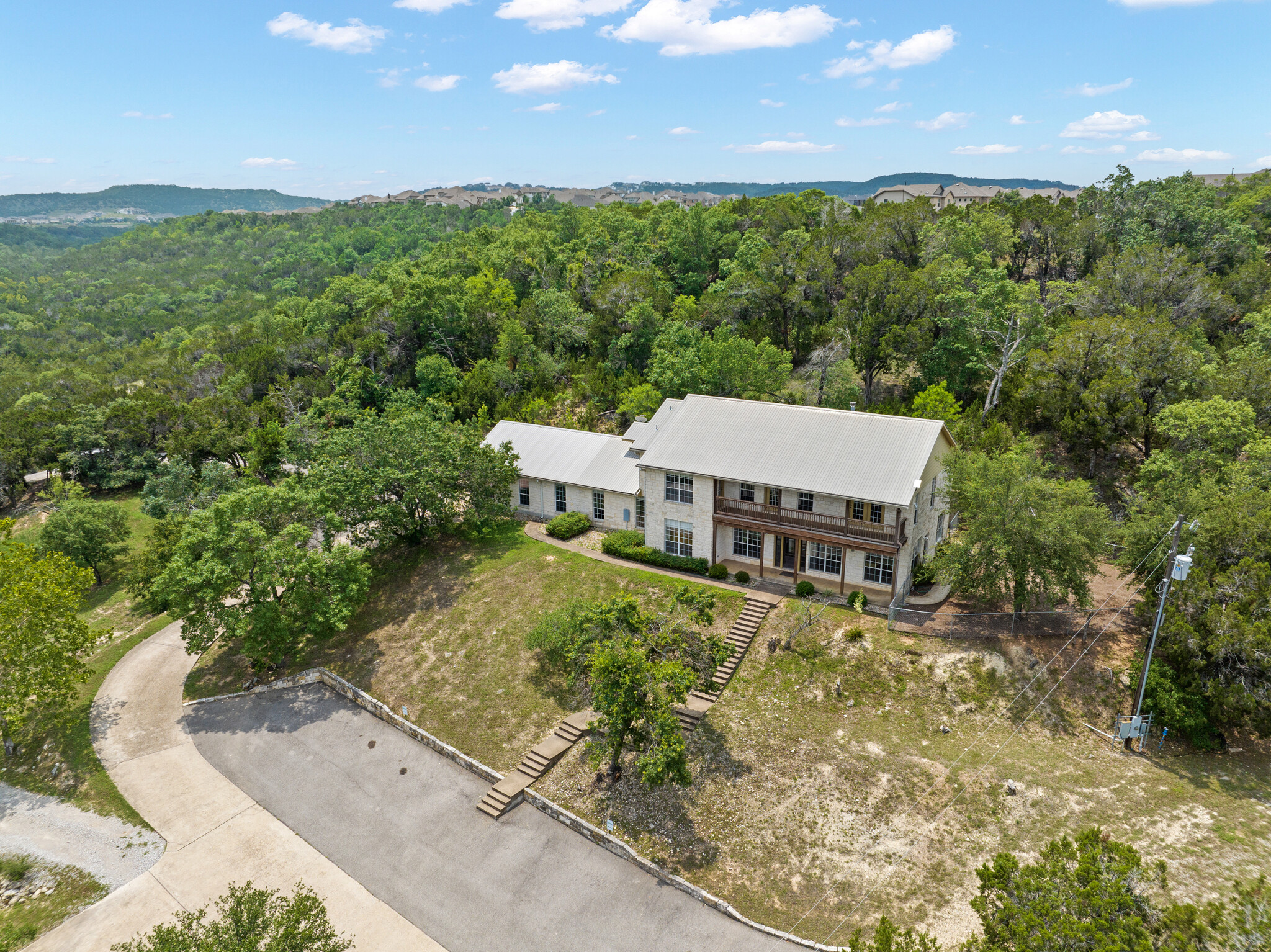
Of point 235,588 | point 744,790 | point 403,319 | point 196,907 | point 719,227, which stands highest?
point 719,227

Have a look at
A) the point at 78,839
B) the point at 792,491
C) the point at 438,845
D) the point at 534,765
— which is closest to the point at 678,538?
the point at 792,491

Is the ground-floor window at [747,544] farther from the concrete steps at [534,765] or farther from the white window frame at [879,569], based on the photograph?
the concrete steps at [534,765]

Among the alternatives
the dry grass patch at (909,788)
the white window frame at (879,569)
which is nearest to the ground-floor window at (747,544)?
the white window frame at (879,569)

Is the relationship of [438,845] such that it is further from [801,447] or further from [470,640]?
[801,447]

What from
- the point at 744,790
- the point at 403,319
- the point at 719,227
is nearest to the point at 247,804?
the point at 744,790

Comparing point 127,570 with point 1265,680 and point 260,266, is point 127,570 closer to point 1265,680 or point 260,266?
point 1265,680

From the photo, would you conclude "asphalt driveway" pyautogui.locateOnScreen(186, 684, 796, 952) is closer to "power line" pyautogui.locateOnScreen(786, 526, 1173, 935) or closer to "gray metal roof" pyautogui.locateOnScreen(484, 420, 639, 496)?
"power line" pyautogui.locateOnScreen(786, 526, 1173, 935)
